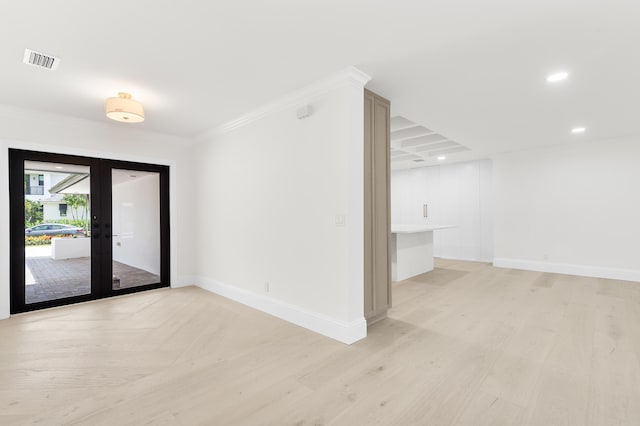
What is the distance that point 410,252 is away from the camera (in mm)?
5832

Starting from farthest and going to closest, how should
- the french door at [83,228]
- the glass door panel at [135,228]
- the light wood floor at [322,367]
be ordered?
the glass door panel at [135,228]
the french door at [83,228]
the light wood floor at [322,367]

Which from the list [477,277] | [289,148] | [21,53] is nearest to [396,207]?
[477,277]

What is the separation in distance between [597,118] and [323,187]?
464cm

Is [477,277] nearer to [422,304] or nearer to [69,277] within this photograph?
[422,304]

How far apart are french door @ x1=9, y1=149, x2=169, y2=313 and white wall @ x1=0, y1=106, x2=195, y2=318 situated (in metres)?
0.12

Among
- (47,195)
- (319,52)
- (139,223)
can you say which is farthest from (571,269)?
(47,195)

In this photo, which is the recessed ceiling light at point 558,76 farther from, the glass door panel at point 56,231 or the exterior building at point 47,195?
the exterior building at point 47,195

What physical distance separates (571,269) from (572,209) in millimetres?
1244

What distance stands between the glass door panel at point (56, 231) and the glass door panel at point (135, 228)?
1.23 ft

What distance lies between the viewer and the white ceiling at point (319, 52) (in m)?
2.12

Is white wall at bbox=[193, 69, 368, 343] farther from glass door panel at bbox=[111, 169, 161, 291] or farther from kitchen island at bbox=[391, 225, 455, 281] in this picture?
kitchen island at bbox=[391, 225, 455, 281]

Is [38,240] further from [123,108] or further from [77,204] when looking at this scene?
[123,108]

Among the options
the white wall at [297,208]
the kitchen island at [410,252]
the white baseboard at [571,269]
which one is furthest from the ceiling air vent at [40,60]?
the white baseboard at [571,269]

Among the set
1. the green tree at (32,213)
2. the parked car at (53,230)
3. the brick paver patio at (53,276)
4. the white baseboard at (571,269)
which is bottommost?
the white baseboard at (571,269)
